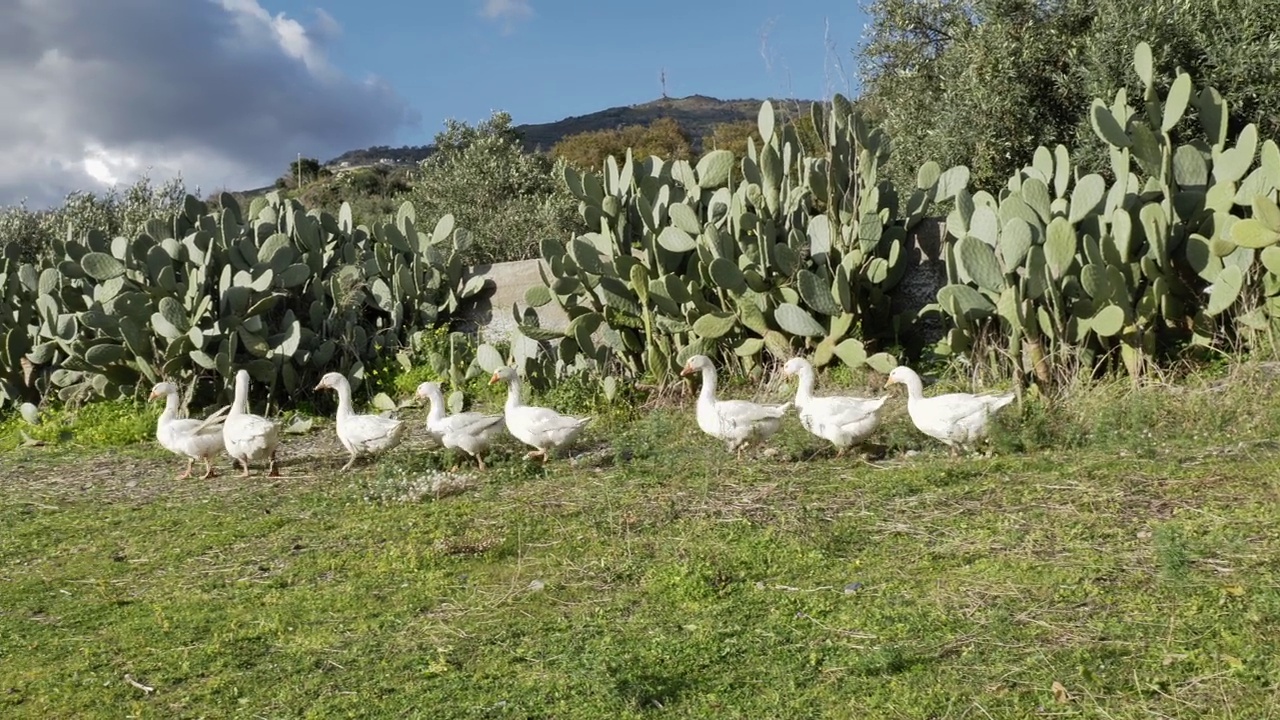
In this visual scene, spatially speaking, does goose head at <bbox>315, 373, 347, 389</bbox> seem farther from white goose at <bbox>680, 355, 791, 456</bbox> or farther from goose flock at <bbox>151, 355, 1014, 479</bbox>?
white goose at <bbox>680, 355, 791, 456</bbox>

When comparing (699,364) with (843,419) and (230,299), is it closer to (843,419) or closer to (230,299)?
(843,419)

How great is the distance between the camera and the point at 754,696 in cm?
397

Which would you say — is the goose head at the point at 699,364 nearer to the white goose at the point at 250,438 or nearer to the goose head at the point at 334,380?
the goose head at the point at 334,380

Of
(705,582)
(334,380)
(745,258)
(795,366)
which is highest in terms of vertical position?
(745,258)

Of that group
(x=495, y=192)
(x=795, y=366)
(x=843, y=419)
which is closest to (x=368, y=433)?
(x=795, y=366)

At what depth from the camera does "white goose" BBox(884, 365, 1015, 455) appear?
716 cm

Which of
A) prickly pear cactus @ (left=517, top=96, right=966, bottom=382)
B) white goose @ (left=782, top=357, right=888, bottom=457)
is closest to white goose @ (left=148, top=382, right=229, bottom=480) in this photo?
prickly pear cactus @ (left=517, top=96, right=966, bottom=382)

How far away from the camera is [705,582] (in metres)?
5.14

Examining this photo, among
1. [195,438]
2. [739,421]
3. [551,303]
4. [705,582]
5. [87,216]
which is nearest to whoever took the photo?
[705,582]

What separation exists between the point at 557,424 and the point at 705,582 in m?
2.99

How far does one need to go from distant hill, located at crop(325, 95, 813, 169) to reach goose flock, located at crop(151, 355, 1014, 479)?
3568 centimetres

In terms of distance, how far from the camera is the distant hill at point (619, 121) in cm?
4647

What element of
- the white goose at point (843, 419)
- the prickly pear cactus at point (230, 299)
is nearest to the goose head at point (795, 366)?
the white goose at point (843, 419)

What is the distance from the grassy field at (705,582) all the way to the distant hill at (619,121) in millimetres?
36988
